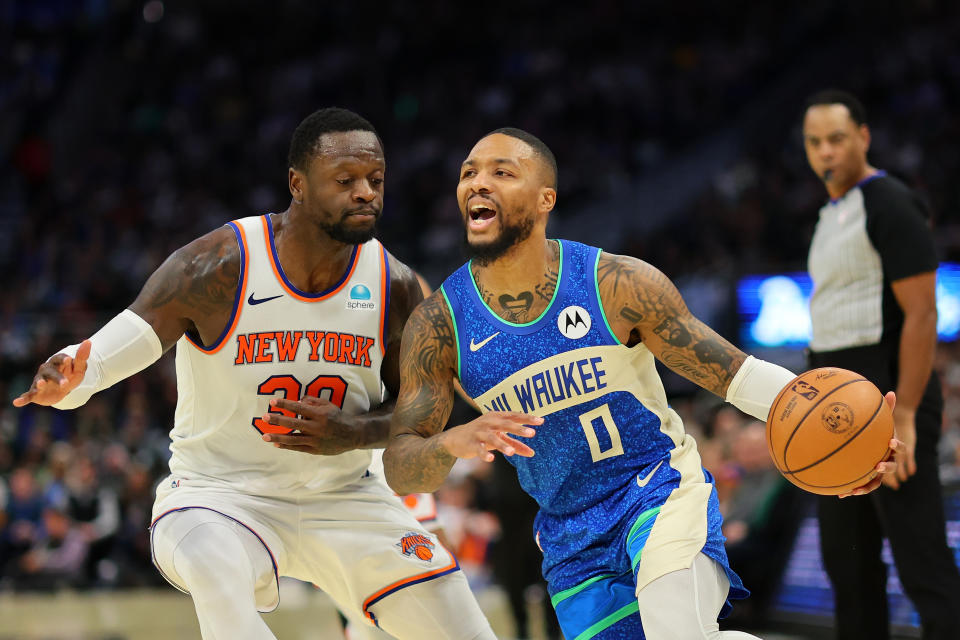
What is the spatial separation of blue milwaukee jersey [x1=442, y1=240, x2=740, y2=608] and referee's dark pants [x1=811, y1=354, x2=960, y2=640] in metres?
1.26

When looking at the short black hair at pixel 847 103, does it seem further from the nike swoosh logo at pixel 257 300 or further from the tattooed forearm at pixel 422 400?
the nike swoosh logo at pixel 257 300

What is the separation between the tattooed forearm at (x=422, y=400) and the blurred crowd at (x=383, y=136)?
23.9ft

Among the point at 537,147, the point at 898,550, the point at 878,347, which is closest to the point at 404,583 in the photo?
the point at 537,147

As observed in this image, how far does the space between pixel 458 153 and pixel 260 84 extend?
4.55 meters

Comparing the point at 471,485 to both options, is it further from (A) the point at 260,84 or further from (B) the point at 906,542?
(A) the point at 260,84

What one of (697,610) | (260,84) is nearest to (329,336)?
(697,610)

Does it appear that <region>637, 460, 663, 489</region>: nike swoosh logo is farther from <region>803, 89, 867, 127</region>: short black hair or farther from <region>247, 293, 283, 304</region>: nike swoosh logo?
<region>803, 89, 867, 127</region>: short black hair

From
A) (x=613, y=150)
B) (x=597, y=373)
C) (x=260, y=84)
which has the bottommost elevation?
(x=597, y=373)

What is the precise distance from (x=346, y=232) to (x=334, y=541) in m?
1.20

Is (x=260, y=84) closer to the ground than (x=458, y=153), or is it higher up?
higher up

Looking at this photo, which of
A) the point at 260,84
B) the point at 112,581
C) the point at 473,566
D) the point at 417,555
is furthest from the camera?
the point at 260,84

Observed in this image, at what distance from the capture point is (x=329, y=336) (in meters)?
4.42

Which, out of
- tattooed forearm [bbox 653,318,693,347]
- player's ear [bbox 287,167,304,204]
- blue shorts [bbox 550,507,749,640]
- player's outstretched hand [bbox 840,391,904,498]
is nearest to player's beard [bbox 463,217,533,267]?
tattooed forearm [bbox 653,318,693,347]

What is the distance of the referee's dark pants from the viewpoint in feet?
15.6
